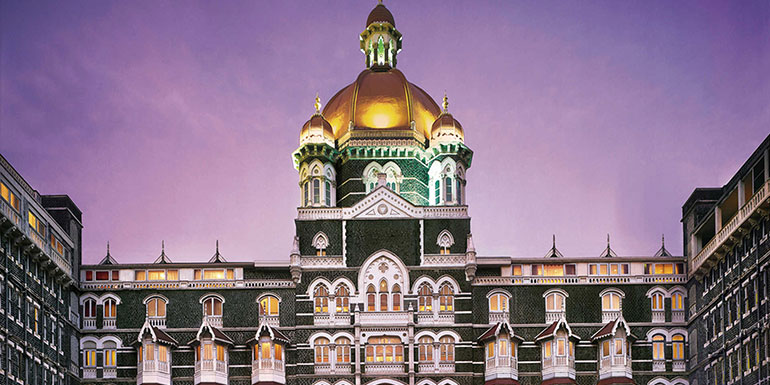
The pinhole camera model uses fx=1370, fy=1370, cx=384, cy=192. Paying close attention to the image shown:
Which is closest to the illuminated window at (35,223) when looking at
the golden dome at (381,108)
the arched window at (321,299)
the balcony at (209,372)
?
the balcony at (209,372)

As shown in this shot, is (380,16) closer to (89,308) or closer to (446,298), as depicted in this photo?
(446,298)

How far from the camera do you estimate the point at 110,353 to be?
331 feet

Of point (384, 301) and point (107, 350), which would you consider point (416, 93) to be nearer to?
point (384, 301)

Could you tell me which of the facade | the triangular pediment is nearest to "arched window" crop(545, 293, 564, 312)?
the facade

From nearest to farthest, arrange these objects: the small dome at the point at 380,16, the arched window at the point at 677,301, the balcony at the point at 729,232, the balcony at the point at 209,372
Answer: the balcony at the point at 729,232
the balcony at the point at 209,372
the arched window at the point at 677,301
the small dome at the point at 380,16

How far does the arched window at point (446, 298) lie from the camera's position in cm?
10149

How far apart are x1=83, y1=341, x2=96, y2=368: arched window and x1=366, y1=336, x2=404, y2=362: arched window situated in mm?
20201

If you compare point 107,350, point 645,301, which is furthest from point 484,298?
point 107,350

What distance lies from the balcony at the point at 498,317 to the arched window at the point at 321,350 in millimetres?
12260

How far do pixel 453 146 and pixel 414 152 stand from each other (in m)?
3.99

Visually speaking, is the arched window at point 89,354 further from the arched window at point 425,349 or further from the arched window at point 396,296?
the arched window at point 425,349

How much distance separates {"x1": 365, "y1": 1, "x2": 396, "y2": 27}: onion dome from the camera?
11838 centimetres

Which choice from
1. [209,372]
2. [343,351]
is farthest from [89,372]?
[343,351]

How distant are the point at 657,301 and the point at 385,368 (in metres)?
20.8
